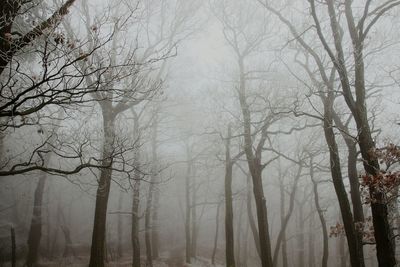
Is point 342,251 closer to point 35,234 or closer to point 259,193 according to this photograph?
point 259,193

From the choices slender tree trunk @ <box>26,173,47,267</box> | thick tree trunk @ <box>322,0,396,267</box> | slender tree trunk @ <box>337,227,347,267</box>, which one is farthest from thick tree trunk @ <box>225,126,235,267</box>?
slender tree trunk @ <box>337,227,347,267</box>

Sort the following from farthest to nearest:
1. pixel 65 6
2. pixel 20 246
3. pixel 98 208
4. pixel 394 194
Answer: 1. pixel 20 246
2. pixel 98 208
3. pixel 394 194
4. pixel 65 6

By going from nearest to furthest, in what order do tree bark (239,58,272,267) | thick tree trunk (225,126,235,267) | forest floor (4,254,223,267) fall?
tree bark (239,58,272,267) → thick tree trunk (225,126,235,267) → forest floor (4,254,223,267)

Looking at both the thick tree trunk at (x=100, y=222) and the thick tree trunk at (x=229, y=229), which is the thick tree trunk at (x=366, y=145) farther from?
the thick tree trunk at (x=229, y=229)

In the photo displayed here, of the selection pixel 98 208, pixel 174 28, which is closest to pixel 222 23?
pixel 174 28

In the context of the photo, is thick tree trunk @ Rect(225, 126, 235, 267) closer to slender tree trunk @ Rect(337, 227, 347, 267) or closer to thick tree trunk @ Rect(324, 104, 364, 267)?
thick tree trunk @ Rect(324, 104, 364, 267)

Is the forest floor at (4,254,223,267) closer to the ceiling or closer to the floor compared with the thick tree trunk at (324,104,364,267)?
closer to the floor

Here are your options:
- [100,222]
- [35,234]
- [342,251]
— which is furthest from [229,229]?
[342,251]

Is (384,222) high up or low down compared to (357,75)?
down

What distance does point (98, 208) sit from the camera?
13203 mm

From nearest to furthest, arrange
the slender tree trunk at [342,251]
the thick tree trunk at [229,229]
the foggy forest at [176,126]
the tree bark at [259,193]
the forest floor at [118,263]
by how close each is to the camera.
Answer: the foggy forest at [176,126] → the tree bark at [259,193] → the thick tree trunk at [229,229] → the forest floor at [118,263] → the slender tree trunk at [342,251]

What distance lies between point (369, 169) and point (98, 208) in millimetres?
9236

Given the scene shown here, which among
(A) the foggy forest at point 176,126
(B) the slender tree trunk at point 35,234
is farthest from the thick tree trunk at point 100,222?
(B) the slender tree trunk at point 35,234

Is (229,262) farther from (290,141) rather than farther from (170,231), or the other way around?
(170,231)
